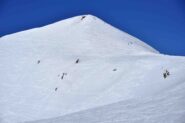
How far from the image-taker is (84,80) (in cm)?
1593

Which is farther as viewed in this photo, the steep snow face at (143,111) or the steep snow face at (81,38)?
the steep snow face at (81,38)

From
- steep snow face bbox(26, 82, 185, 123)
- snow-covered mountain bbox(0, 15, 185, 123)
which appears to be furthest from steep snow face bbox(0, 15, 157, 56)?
steep snow face bbox(26, 82, 185, 123)

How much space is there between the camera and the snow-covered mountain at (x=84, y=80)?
1079 centimetres

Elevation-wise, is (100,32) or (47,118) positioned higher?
(100,32)

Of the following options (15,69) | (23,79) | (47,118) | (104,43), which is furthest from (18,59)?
(47,118)

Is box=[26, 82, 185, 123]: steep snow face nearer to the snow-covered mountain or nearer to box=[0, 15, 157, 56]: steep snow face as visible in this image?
Answer: the snow-covered mountain

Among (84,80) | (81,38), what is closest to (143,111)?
(84,80)

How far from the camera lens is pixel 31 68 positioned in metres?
19.3

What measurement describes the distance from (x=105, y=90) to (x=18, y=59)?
9002mm

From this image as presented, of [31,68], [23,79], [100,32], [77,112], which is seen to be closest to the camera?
[77,112]

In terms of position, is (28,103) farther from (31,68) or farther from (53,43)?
(53,43)

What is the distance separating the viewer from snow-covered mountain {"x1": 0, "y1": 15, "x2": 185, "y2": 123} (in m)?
10.8

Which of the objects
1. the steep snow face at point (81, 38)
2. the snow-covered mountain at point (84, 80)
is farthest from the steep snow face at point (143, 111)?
the steep snow face at point (81, 38)

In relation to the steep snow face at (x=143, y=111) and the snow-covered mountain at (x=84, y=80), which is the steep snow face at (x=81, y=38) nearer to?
the snow-covered mountain at (x=84, y=80)
